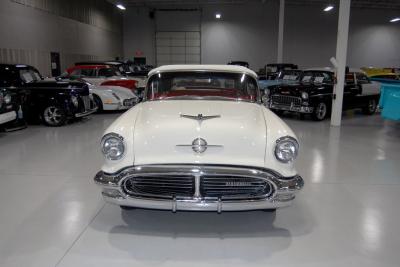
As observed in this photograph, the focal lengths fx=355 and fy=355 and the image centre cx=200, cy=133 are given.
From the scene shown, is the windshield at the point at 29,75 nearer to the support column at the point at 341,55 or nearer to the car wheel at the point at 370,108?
the support column at the point at 341,55

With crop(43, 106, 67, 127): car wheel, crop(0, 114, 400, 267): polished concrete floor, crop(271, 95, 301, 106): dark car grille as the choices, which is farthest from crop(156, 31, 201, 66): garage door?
crop(0, 114, 400, 267): polished concrete floor

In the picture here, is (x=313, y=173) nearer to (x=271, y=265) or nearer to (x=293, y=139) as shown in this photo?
(x=293, y=139)

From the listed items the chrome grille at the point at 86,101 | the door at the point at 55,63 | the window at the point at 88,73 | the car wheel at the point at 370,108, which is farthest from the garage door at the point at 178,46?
the chrome grille at the point at 86,101

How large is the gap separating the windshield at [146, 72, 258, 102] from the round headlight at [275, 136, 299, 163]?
1.29 meters

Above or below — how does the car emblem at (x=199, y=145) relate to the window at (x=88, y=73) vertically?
below

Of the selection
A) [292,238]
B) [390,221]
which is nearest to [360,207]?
[390,221]

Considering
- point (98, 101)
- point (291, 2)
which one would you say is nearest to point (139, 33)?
point (291, 2)

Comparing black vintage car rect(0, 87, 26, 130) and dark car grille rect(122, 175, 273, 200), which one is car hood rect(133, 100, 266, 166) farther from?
black vintage car rect(0, 87, 26, 130)

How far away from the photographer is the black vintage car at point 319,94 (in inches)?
368

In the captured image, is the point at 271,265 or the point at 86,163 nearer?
the point at 271,265

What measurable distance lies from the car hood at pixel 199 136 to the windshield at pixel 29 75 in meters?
6.35

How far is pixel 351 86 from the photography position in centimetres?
1028

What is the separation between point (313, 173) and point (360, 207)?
121 cm

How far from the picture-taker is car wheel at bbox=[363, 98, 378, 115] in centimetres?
1109
